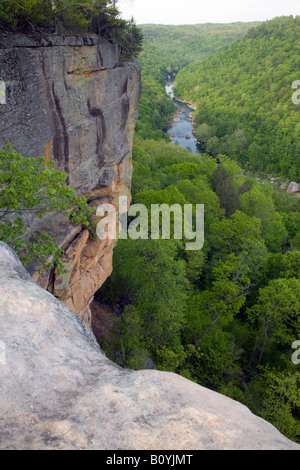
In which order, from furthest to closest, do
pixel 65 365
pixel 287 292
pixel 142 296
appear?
pixel 287 292
pixel 142 296
pixel 65 365

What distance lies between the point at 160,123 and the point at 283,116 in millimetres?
27458

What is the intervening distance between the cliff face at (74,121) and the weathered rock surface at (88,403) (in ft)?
14.6

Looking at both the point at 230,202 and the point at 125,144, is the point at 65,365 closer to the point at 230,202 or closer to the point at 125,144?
the point at 125,144

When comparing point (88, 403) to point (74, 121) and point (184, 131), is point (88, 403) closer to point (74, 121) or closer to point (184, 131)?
point (74, 121)

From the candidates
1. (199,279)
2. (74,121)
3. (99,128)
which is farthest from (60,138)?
(199,279)

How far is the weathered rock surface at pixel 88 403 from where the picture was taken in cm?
289

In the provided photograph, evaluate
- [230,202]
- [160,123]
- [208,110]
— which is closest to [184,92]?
[208,110]

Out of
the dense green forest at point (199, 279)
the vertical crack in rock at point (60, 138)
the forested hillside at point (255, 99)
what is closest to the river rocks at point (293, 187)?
the forested hillside at point (255, 99)

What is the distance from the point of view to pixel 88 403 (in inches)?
128

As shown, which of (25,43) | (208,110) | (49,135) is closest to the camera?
(25,43)

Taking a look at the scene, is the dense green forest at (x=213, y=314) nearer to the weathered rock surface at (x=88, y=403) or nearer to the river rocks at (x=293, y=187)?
the weathered rock surface at (x=88, y=403)

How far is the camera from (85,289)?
11.5 metres

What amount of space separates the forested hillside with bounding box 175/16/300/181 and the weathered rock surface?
200 feet

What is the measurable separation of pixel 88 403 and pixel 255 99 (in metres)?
86.1
